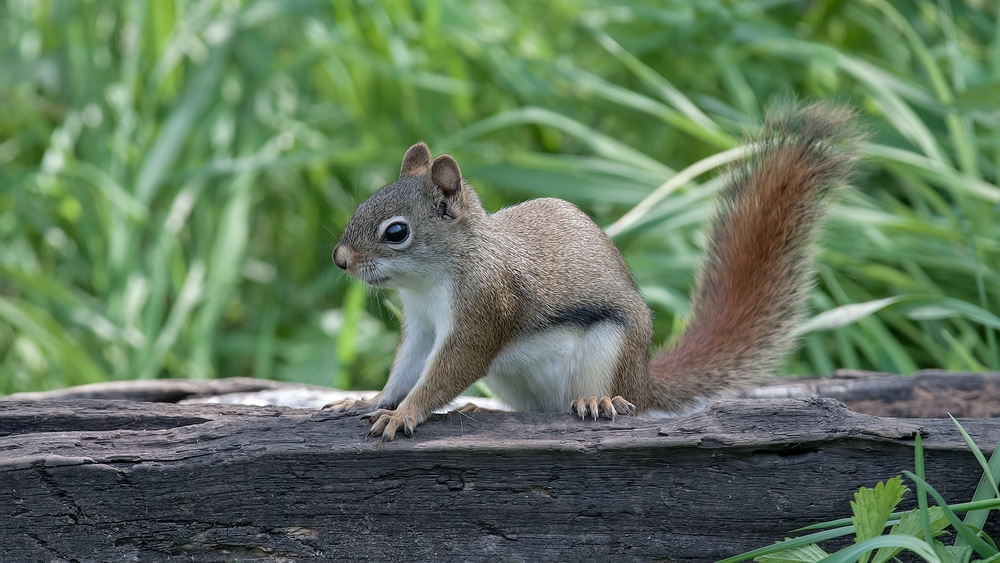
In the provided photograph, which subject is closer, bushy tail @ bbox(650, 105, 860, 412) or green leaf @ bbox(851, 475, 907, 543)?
green leaf @ bbox(851, 475, 907, 543)

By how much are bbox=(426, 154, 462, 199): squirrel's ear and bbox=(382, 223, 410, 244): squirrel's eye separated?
10 centimetres

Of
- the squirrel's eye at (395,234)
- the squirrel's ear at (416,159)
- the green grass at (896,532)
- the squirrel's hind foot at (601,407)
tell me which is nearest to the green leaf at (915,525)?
the green grass at (896,532)

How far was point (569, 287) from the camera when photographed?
153 centimetres

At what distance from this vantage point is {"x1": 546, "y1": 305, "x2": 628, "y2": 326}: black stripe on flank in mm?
1516

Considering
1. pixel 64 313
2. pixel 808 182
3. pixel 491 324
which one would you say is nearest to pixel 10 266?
pixel 64 313

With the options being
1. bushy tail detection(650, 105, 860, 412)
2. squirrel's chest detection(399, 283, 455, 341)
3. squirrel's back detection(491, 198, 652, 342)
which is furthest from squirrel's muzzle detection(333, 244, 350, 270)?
bushy tail detection(650, 105, 860, 412)

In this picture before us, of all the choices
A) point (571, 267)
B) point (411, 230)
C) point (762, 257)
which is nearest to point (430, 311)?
point (411, 230)

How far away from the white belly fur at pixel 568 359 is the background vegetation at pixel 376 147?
2.09ft

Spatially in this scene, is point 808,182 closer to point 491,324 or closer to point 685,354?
point 685,354

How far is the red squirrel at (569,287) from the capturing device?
1.43 metres

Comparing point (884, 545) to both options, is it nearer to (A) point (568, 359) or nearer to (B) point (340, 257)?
(A) point (568, 359)

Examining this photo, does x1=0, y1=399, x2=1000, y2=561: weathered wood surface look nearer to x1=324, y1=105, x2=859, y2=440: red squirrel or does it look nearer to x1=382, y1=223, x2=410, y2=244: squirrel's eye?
x1=324, y1=105, x2=859, y2=440: red squirrel

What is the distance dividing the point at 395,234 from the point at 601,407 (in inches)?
15.8

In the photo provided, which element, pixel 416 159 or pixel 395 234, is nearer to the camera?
pixel 395 234
